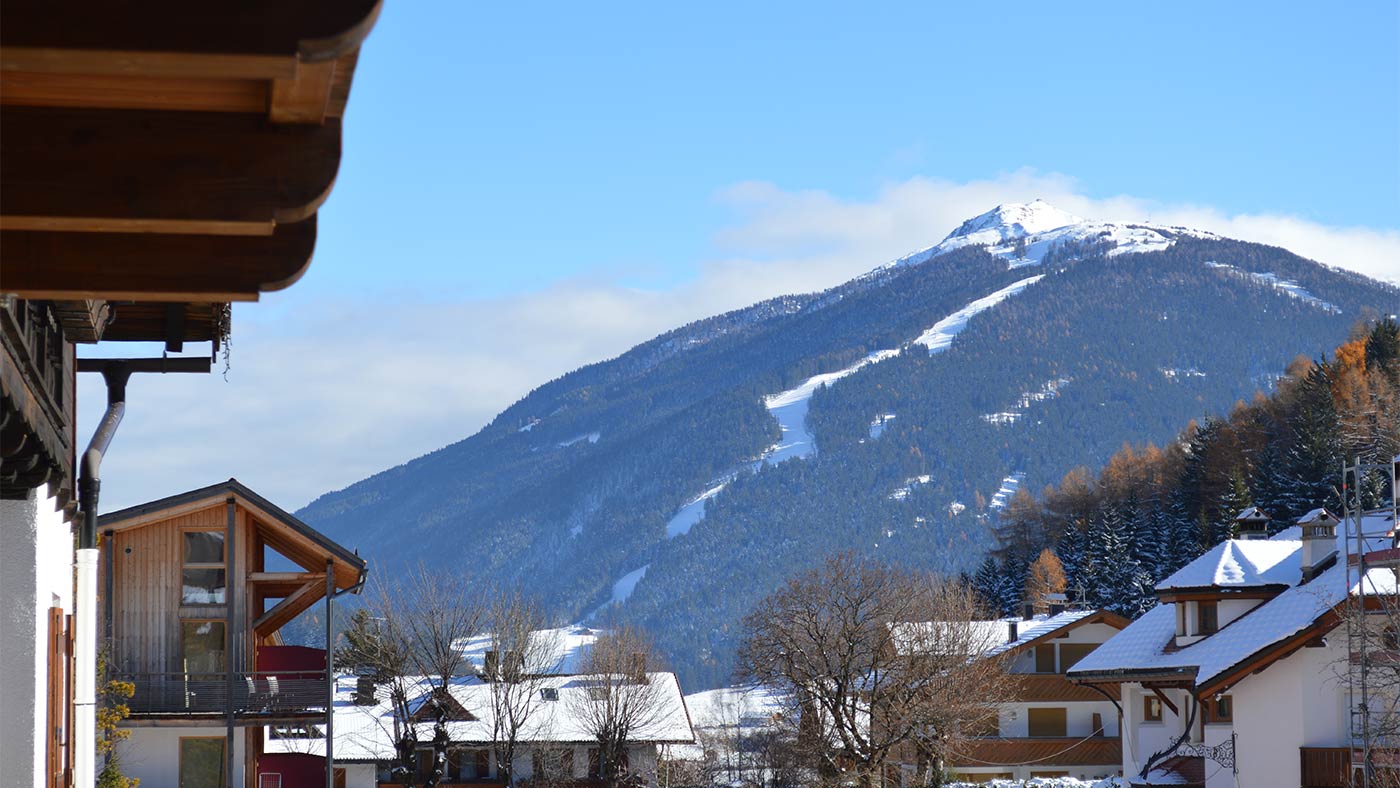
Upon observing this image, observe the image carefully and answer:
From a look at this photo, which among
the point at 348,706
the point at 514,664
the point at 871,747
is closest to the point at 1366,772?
the point at 871,747

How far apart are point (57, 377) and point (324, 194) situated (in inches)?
320

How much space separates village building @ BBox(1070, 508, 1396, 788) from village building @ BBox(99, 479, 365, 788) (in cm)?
1866

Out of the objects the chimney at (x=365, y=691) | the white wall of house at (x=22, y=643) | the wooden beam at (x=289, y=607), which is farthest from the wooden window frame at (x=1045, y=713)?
the white wall of house at (x=22, y=643)

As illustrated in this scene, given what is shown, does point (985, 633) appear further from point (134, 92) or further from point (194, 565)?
point (134, 92)

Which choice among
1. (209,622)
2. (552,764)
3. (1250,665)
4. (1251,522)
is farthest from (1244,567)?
(552,764)

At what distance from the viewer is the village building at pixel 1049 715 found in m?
64.6

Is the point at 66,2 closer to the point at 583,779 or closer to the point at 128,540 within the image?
the point at 128,540

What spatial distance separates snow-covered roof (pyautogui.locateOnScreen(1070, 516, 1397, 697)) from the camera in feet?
116

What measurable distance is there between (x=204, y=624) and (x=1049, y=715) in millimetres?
42279

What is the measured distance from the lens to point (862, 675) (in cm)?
4972

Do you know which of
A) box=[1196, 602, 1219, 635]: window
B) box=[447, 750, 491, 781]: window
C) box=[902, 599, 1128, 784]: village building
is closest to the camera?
box=[1196, 602, 1219, 635]: window

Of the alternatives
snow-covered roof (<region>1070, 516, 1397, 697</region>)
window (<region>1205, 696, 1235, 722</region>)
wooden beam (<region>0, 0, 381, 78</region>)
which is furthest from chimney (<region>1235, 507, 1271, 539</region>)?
wooden beam (<region>0, 0, 381, 78</region>)

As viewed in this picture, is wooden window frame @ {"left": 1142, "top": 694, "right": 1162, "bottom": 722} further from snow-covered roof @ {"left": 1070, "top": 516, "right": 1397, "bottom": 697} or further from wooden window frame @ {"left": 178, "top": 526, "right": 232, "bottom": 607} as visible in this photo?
wooden window frame @ {"left": 178, "top": 526, "right": 232, "bottom": 607}

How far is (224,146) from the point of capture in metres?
3.98
